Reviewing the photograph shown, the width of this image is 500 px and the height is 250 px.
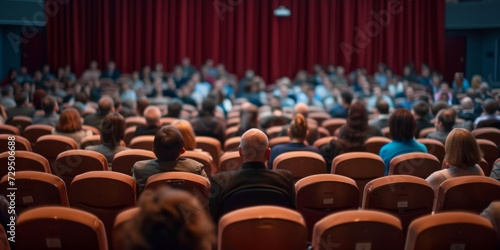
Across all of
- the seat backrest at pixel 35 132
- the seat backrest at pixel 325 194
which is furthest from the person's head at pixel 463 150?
the seat backrest at pixel 35 132

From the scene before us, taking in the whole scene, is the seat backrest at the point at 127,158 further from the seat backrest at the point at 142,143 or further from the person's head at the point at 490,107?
the person's head at the point at 490,107

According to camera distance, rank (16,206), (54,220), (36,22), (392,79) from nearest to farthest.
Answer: (54,220), (16,206), (36,22), (392,79)

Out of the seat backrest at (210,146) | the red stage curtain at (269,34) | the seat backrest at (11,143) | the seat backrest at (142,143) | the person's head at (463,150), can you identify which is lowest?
the seat backrest at (210,146)

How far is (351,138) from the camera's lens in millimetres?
6727

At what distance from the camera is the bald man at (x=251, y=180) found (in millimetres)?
4328

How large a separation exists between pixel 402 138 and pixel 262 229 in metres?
3.42

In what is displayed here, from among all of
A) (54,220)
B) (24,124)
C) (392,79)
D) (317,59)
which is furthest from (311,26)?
(54,220)

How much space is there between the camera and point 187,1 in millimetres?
19891

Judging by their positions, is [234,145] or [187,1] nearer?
[234,145]

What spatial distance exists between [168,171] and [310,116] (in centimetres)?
633

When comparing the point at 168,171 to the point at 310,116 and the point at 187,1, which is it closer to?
the point at 310,116

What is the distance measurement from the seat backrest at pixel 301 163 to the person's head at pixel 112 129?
1.52 m

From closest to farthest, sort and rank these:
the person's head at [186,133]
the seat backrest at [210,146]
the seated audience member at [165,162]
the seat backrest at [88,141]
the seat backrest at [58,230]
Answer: the seat backrest at [58,230]
the seated audience member at [165,162]
the person's head at [186,133]
the seat backrest at [88,141]
the seat backrest at [210,146]

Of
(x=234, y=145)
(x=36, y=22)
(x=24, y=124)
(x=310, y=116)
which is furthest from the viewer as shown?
(x=36, y=22)
